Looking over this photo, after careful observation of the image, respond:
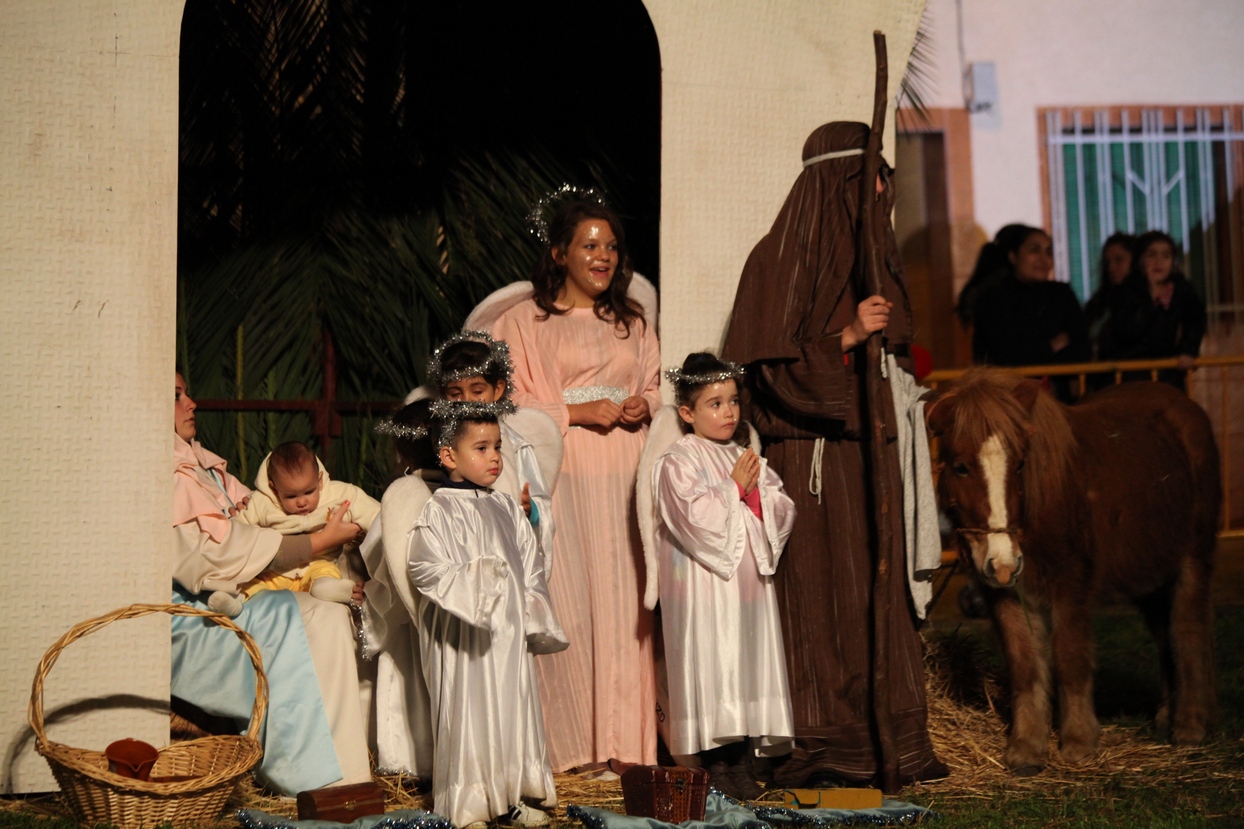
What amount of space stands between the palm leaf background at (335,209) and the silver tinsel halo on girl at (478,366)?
2046 mm

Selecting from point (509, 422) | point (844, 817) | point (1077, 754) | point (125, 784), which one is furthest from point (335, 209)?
point (1077, 754)

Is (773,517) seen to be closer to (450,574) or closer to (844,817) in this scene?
(844,817)

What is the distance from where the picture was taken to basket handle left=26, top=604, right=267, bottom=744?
540 cm

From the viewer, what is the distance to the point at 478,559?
5.41 meters

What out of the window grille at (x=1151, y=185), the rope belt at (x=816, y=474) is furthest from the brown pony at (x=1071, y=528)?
the window grille at (x=1151, y=185)

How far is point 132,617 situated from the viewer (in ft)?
19.3

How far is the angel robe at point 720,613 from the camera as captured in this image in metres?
5.75

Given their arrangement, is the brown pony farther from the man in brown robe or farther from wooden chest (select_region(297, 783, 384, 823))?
wooden chest (select_region(297, 783, 384, 823))

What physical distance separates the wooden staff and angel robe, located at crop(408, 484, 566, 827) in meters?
1.25

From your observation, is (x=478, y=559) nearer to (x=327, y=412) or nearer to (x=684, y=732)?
(x=684, y=732)

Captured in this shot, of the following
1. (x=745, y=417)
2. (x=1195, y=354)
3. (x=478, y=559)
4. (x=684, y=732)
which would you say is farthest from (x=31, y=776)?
(x=1195, y=354)

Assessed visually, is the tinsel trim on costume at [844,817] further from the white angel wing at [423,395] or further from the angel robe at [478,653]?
the white angel wing at [423,395]

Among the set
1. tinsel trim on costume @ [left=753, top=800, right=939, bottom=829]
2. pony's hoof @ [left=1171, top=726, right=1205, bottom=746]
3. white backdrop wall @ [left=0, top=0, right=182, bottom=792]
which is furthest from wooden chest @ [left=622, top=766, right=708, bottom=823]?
pony's hoof @ [left=1171, top=726, right=1205, bottom=746]

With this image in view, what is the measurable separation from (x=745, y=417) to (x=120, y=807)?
275cm
